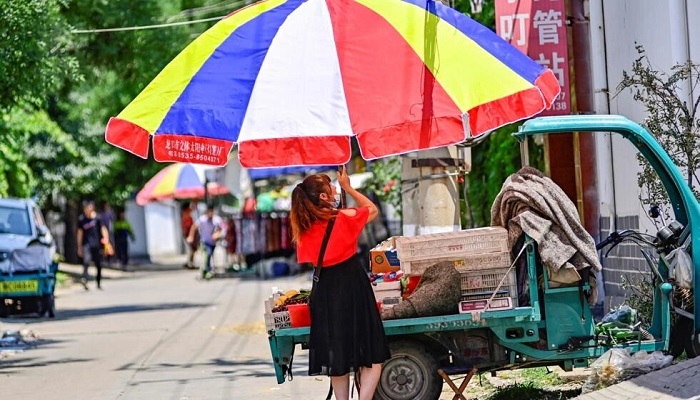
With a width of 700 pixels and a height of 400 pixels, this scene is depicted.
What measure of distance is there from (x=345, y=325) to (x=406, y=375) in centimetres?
74

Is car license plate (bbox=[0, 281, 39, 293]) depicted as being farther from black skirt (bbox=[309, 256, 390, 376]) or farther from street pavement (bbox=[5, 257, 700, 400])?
black skirt (bbox=[309, 256, 390, 376])

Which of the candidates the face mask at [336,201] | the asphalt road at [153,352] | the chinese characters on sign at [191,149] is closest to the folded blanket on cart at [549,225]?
the face mask at [336,201]

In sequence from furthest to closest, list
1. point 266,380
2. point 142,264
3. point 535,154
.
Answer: point 142,264
point 535,154
point 266,380

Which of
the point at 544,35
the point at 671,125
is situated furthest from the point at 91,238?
the point at 671,125

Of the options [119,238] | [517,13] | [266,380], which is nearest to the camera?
[266,380]

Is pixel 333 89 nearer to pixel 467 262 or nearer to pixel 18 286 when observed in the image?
pixel 467 262

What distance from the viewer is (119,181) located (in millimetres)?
44594

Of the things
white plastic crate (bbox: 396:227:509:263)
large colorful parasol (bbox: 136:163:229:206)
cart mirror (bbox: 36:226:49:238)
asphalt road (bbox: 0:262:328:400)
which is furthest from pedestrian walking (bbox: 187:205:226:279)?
white plastic crate (bbox: 396:227:509:263)

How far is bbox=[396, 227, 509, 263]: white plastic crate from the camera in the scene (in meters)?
8.77

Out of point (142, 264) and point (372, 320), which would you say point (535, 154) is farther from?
point (142, 264)

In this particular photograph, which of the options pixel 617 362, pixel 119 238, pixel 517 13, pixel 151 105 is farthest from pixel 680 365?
pixel 119 238

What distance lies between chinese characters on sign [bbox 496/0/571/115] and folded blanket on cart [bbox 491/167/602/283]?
4.54m

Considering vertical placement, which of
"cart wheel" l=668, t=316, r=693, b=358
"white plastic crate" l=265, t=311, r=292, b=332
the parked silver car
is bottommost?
"cart wheel" l=668, t=316, r=693, b=358

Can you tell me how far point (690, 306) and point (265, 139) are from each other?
3379 mm
